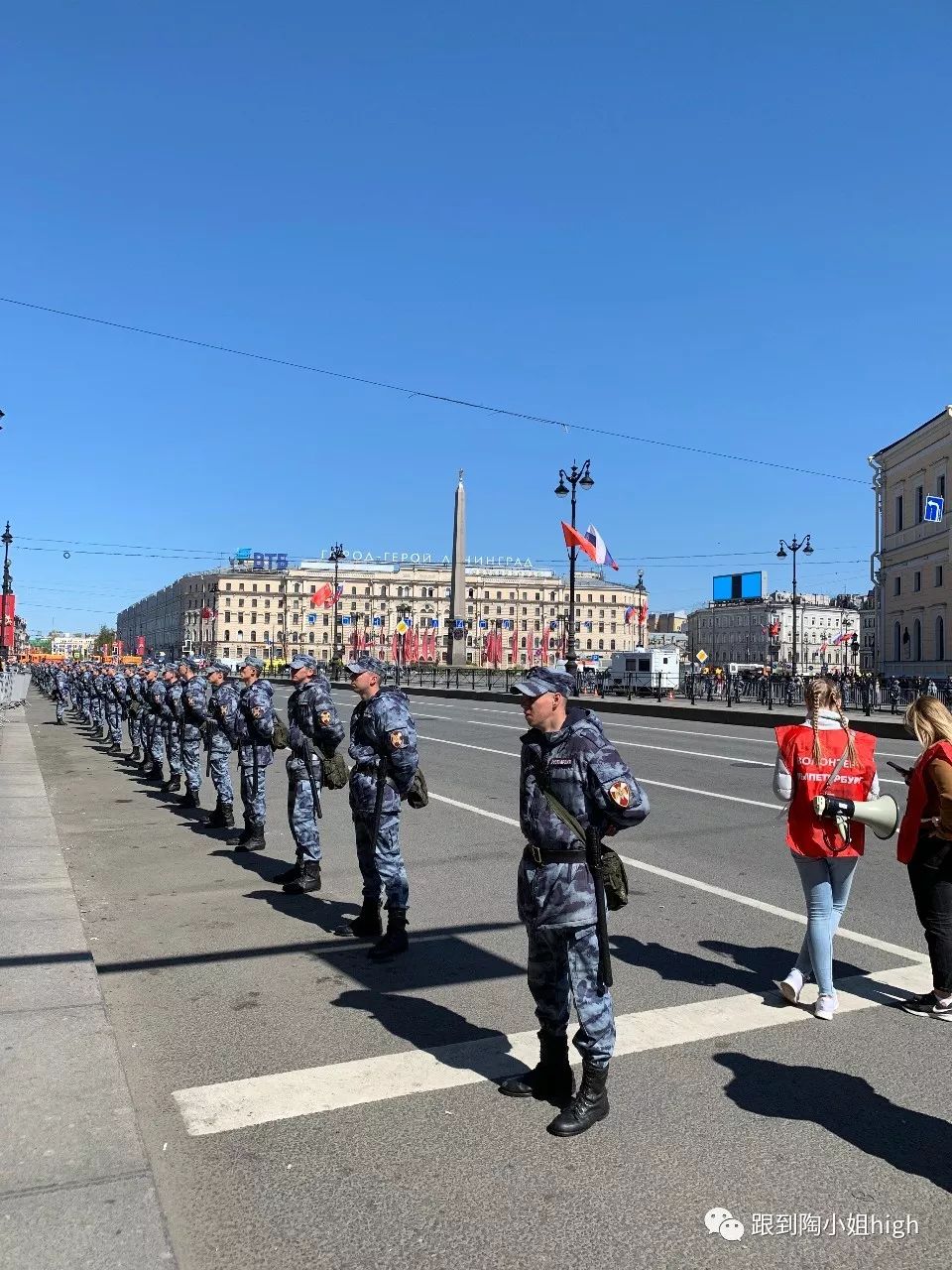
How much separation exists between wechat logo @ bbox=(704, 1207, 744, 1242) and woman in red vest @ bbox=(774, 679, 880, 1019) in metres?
2.04

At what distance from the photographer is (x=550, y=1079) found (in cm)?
421

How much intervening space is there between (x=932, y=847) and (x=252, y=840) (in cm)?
679

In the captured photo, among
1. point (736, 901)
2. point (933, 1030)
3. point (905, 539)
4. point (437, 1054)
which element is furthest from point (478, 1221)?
point (905, 539)

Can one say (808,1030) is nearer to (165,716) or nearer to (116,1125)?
(116,1125)

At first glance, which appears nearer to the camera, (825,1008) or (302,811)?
(825,1008)

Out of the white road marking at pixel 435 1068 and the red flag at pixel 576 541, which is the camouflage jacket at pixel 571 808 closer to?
the white road marking at pixel 435 1068

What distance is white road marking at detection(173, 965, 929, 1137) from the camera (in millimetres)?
4160

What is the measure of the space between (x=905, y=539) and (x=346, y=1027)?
2521 inches

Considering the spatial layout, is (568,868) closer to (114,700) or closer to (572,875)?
(572,875)

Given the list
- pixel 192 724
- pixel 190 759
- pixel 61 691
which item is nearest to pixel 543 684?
pixel 192 724

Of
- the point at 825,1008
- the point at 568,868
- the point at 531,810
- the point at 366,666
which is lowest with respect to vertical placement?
the point at 825,1008

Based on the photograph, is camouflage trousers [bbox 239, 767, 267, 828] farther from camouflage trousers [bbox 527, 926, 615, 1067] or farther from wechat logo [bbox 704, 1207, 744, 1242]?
wechat logo [bbox 704, 1207, 744, 1242]

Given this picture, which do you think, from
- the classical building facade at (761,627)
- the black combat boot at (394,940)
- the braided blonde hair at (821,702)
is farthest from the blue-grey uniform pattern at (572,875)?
the classical building facade at (761,627)

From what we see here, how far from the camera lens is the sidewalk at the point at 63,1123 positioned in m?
3.08
